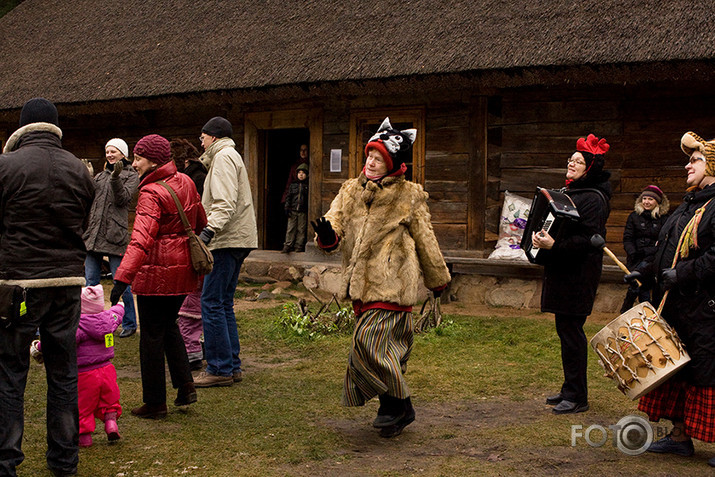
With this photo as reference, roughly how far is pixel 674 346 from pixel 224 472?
222 cm

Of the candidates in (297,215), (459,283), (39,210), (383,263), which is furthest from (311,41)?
(39,210)

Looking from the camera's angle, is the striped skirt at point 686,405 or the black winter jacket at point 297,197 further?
the black winter jacket at point 297,197

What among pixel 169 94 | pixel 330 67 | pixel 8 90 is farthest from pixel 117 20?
pixel 330 67

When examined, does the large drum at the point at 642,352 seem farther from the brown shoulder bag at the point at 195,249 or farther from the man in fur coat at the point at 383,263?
the brown shoulder bag at the point at 195,249

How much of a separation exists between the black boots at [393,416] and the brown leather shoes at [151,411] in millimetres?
1244

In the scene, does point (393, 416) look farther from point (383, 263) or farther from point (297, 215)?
point (297, 215)

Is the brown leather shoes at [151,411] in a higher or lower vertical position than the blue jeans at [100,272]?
lower

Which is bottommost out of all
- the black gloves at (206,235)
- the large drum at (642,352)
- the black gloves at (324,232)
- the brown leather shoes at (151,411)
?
the brown leather shoes at (151,411)

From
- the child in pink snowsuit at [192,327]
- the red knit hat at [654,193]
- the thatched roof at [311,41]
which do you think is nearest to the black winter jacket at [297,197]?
the thatched roof at [311,41]

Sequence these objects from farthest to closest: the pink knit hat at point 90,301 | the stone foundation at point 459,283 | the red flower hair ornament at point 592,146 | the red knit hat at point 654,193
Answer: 1. the stone foundation at point 459,283
2. the red knit hat at point 654,193
3. the red flower hair ornament at point 592,146
4. the pink knit hat at point 90,301

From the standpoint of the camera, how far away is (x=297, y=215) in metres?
11.1

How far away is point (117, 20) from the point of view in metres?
13.7

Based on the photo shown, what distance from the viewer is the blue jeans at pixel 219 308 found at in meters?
5.32

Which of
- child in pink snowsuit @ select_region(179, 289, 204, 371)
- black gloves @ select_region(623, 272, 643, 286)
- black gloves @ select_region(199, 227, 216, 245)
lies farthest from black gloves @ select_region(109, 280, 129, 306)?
black gloves @ select_region(623, 272, 643, 286)
